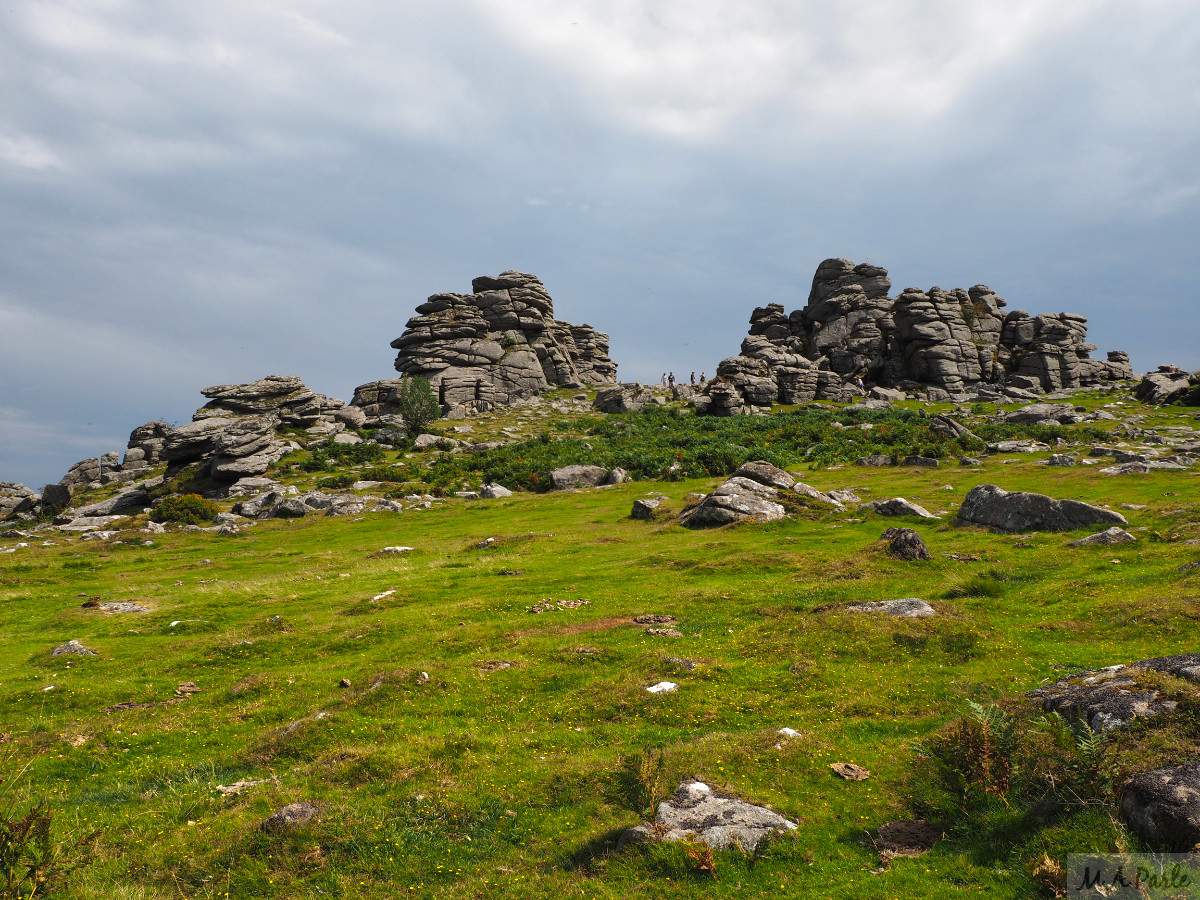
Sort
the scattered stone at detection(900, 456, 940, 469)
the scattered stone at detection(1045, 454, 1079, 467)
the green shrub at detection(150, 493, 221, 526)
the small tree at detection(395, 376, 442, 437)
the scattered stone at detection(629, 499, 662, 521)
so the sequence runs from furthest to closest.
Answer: the small tree at detection(395, 376, 442, 437)
the scattered stone at detection(900, 456, 940, 469)
the green shrub at detection(150, 493, 221, 526)
the scattered stone at detection(1045, 454, 1079, 467)
the scattered stone at detection(629, 499, 662, 521)

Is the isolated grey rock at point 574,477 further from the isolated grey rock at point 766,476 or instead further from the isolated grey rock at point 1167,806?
the isolated grey rock at point 1167,806

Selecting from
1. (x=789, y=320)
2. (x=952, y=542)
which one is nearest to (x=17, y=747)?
(x=952, y=542)

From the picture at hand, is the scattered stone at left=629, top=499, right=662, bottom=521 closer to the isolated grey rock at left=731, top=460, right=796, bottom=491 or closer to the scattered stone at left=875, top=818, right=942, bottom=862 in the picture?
the isolated grey rock at left=731, top=460, right=796, bottom=491

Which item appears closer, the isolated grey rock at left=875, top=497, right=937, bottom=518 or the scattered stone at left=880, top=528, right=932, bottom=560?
the scattered stone at left=880, top=528, right=932, bottom=560

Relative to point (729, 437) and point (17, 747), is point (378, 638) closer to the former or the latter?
point (17, 747)

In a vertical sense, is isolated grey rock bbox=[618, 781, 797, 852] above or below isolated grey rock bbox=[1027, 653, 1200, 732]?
below

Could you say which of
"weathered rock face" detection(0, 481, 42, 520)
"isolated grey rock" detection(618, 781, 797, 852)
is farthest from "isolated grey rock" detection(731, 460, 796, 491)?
"weathered rock face" detection(0, 481, 42, 520)

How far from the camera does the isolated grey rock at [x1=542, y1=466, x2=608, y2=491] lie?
210 ft

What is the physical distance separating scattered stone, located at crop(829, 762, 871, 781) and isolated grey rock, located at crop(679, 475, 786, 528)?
2877cm

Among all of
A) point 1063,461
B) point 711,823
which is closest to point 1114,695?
point 711,823

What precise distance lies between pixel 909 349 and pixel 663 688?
136138 millimetres

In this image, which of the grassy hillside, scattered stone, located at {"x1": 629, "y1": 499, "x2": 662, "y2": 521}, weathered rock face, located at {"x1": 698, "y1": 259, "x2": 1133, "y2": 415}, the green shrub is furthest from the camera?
weathered rock face, located at {"x1": 698, "y1": 259, "x2": 1133, "y2": 415}

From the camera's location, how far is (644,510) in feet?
150

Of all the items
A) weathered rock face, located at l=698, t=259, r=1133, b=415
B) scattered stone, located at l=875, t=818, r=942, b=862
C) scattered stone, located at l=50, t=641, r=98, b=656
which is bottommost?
scattered stone, located at l=875, t=818, r=942, b=862
